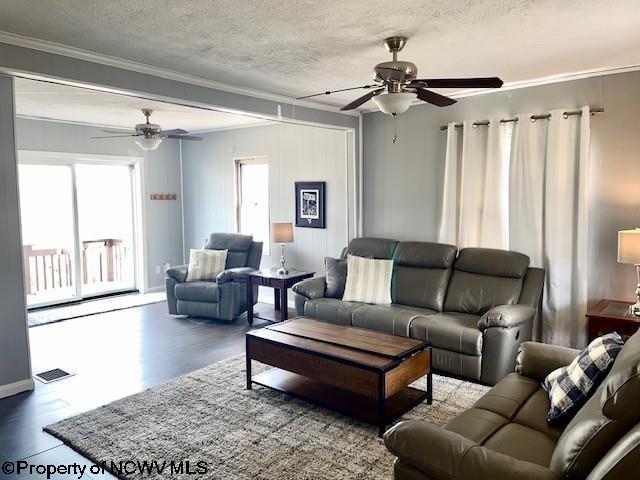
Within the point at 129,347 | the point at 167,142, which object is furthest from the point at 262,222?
the point at 129,347

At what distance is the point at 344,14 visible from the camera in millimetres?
2738

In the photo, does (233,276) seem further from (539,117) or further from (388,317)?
(539,117)

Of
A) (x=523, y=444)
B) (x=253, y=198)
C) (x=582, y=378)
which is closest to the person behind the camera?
(x=523, y=444)

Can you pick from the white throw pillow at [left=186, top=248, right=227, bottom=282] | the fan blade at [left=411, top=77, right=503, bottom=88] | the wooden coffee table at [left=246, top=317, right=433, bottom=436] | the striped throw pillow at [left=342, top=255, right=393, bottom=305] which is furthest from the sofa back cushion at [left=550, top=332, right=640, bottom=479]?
the white throw pillow at [left=186, top=248, right=227, bottom=282]

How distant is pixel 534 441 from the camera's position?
204 cm

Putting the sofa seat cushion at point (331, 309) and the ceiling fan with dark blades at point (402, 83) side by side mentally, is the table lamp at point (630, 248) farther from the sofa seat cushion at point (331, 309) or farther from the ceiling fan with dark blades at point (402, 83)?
the sofa seat cushion at point (331, 309)

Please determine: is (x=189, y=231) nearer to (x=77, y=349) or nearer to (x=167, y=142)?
(x=167, y=142)

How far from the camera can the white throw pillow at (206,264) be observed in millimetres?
6008

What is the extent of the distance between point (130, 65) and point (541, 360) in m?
3.44

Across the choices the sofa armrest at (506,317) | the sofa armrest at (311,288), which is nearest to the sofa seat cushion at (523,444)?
the sofa armrest at (506,317)

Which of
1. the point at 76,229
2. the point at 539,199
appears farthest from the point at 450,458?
the point at 76,229

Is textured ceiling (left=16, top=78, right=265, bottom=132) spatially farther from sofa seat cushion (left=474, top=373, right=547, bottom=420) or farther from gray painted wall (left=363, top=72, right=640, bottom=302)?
sofa seat cushion (left=474, top=373, right=547, bottom=420)

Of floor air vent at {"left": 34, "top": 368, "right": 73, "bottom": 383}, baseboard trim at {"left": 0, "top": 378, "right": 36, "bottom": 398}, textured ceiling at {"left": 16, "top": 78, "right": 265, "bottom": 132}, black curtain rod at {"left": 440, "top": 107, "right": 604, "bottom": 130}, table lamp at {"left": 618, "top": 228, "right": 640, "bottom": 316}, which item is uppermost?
textured ceiling at {"left": 16, "top": 78, "right": 265, "bottom": 132}

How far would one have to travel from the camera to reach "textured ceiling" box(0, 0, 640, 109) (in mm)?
2635
